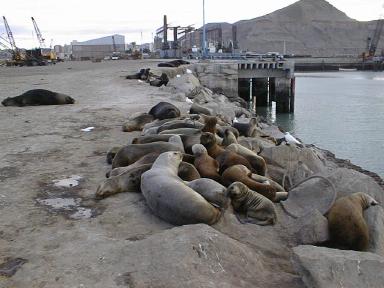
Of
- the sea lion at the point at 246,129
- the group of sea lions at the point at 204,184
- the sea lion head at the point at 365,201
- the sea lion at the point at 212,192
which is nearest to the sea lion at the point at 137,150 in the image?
the group of sea lions at the point at 204,184

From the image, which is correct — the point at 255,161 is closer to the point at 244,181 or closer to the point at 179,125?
the point at 244,181

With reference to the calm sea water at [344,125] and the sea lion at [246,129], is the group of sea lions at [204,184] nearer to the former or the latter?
the sea lion at [246,129]

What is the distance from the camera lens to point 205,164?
6.17m

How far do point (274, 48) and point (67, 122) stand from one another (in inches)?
7610

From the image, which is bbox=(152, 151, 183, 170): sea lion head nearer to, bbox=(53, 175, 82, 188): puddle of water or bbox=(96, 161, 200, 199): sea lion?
bbox=(96, 161, 200, 199): sea lion

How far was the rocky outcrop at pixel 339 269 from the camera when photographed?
3598 millimetres

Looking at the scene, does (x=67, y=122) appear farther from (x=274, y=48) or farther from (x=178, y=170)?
(x=274, y=48)

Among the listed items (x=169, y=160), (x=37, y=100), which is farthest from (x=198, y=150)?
(x=37, y=100)

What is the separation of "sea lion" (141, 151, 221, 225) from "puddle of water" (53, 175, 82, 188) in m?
1.56

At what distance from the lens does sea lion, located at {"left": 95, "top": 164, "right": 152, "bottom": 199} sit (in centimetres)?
595

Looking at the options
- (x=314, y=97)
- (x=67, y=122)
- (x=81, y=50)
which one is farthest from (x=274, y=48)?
(x=67, y=122)

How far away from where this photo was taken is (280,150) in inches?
321

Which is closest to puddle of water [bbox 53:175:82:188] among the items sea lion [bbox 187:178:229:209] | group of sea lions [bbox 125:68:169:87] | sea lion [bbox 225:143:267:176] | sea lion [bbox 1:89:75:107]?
sea lion [bbox 187:178:229:209]

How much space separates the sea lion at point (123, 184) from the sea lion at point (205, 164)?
2.33 ft
